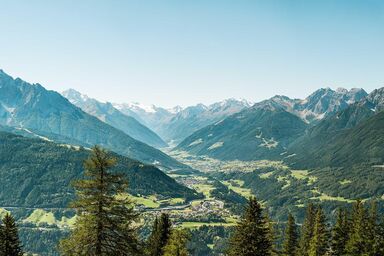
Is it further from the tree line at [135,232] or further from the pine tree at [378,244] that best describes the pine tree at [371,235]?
the pine tree at [378,244]

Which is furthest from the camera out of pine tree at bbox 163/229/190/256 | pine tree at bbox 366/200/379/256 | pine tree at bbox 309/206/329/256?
pine tree at bbox 309/206/329/256

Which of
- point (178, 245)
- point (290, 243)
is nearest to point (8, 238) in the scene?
point (178, 245)

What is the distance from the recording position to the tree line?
100 ft

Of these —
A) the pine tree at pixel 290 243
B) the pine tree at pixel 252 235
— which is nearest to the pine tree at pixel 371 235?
the pine tree at pixel 290 243

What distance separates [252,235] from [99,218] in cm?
1956

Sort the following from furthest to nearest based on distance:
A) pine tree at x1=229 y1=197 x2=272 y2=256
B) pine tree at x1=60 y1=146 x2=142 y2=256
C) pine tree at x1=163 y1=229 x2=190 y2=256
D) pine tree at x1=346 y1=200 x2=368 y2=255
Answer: pine tree at x1=346 y1=200 x2=368 y2=255 → pine tree at x1=163 y1=229 x2=190 y2=256 → pine tree at x1=229 y1=197 x2=272 y2=256 → pine tree at x1=60 y1=146 x2=142 y2=256

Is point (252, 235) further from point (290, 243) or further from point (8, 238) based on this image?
point (290, 243)

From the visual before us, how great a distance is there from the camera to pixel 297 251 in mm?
77562

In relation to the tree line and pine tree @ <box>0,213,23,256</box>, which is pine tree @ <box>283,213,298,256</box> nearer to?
the tree line

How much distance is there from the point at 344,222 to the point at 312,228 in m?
8.62

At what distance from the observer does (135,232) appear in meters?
36.9

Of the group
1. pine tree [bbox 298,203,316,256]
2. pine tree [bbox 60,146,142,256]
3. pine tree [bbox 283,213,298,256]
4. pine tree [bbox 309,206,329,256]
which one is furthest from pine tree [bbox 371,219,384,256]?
pine tree [bbox 60,146,142,256]

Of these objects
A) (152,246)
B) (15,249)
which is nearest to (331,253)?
(152,246)

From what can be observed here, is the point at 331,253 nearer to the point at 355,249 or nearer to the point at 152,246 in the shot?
the point at 355,249
